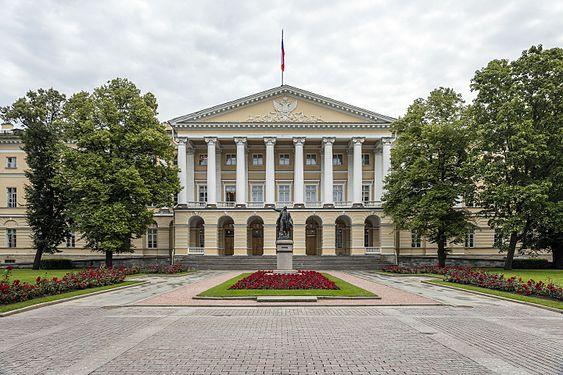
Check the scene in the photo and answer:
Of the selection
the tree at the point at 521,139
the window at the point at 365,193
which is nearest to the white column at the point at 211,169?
the window at the point at 365,193

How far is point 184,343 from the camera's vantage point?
10.4 m

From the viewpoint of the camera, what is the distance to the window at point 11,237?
170 feet

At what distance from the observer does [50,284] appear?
778 inches

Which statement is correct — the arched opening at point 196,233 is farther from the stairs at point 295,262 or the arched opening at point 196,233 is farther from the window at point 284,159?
the window at point 284,159

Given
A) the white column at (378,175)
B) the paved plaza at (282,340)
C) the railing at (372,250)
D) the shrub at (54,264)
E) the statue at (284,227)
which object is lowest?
the shrub at (54,264)

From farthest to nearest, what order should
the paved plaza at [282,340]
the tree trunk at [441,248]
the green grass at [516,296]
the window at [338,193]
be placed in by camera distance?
the window at [338,193], the tree trunk at [441,248], the green grass at [516,296], the paved plaza at [282,340]

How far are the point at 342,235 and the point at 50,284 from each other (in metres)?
37.5

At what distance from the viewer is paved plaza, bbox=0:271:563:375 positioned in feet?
27.8

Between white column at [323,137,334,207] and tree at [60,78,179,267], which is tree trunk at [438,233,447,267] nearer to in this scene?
white column at [323,137,334,207]

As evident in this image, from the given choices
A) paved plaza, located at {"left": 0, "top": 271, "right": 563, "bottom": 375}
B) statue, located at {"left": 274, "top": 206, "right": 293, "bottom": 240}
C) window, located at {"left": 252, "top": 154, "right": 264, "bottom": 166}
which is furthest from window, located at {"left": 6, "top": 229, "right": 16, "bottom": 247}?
paved plaza, located at {"left": 0, "top": 271, "right": 563, "bottom": 375}

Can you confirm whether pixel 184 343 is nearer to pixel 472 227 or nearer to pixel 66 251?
pixel 472 227

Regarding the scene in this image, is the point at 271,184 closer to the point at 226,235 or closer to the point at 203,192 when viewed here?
the point at 226,235

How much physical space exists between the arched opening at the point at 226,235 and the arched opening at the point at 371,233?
16411 millimetres

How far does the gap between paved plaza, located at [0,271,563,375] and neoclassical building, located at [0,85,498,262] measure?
102 ft
